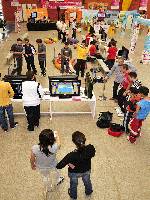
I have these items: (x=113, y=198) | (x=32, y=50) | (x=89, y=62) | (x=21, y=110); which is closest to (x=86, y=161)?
(x=113, y=198)

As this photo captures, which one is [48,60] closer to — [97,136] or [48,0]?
[97,136]

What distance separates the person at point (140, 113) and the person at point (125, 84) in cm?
102

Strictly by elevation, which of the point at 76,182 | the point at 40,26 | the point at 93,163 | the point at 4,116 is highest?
the point at 40,26

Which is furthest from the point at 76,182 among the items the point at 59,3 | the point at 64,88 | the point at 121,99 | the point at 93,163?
the point at 59,3

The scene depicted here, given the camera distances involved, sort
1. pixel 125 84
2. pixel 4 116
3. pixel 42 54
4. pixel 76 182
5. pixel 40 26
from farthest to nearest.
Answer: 1. pixel 40 26
2. pixel 42 54
3. pixel 125 84
4. pixel 4 116
5. pixel 76 182

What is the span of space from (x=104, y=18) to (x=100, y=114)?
12700mm

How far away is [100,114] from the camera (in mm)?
8117

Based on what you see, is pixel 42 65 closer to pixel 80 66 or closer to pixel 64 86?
pixel 80 66

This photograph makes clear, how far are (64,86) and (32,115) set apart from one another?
1244 mm

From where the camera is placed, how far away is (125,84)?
25.6 ft

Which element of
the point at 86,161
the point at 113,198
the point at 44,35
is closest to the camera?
the point at 86,161

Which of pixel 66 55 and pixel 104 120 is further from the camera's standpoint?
pixel 66 55

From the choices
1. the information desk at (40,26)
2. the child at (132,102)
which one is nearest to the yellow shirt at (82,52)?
the child at (132,102)

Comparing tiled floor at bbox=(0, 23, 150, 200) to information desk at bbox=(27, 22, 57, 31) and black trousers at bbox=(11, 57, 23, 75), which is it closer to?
black trousers at bbox=(11, 57, 23, 75)
